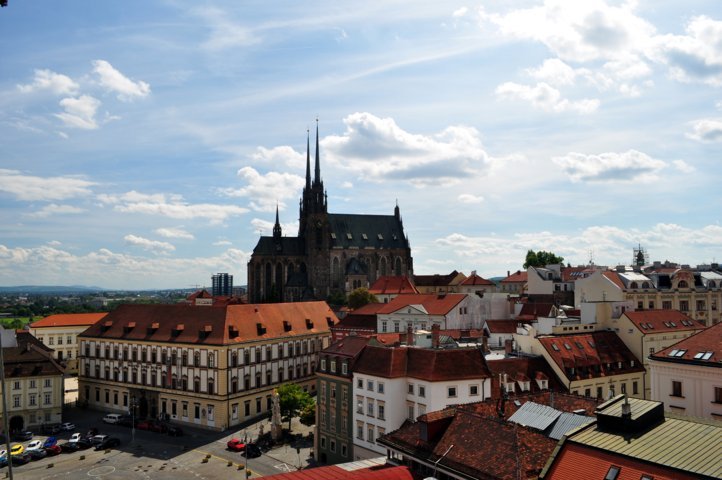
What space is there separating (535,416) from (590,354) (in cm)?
3286

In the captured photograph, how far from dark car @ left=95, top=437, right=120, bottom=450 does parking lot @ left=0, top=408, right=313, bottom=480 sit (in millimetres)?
620

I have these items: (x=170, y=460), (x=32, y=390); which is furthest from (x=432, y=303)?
(x=32, y=390)

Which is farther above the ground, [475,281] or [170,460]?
[475,281]

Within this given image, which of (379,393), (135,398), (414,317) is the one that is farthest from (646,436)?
(135,398)

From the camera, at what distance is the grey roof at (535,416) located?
37469 mm

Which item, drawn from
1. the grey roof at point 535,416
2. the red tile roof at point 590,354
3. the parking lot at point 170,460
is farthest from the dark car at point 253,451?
the grey roof at point 535,416

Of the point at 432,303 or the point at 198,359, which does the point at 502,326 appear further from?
the point at 198,359

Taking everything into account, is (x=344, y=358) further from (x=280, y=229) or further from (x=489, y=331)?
(x=280, y=229)

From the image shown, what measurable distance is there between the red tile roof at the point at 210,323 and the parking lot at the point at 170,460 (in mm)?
13214

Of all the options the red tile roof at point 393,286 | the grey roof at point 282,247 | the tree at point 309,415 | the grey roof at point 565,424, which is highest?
the grey roof at point 282,247

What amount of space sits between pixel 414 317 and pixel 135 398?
42027 millimetres

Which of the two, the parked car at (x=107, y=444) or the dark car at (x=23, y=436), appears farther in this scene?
the dark car at (x=23, y=436)

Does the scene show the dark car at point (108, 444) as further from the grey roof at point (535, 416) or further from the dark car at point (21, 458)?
the grey roof at point (535, 416)

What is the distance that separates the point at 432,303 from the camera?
98750 mm
